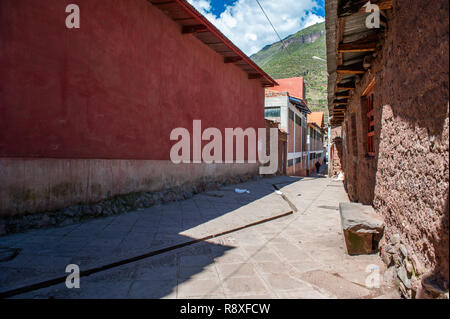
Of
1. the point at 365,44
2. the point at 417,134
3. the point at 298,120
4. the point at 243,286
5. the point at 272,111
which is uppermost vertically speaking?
the point at 272,111

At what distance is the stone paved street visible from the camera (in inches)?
111

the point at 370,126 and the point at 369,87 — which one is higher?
the point at 369,87

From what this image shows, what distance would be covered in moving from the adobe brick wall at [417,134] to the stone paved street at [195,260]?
0.67m

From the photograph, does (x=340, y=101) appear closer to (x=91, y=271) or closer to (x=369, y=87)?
(x=369, y=87)

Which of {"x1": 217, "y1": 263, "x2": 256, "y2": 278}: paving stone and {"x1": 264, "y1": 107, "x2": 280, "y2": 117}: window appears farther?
{"x1": 264, "y1": 107, "x2": 280, "y2": 117}: window

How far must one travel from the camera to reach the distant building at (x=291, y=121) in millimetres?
20656

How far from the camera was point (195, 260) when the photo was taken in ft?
12.0

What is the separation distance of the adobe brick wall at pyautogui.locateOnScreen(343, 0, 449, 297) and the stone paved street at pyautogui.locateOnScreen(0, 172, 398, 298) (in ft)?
2.21

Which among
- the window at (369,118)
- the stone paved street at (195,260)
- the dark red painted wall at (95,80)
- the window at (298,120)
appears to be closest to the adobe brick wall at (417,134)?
the stone paved street at (195,260)

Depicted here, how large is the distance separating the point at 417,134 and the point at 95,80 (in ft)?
16.8

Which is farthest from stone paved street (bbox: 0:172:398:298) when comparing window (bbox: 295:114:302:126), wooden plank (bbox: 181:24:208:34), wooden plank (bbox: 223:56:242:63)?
window (bbox: 295:114:302:126)

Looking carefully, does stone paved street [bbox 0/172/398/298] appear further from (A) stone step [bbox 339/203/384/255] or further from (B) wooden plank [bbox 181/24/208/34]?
(B) wooden plank [bbox 181/24/208/34]

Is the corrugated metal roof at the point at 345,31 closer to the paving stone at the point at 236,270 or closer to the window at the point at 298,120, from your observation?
the paving stone at the point at 236,270

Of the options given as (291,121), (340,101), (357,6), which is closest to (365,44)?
(357,6)
